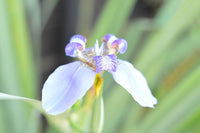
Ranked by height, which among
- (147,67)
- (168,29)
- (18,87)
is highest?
(168,29)

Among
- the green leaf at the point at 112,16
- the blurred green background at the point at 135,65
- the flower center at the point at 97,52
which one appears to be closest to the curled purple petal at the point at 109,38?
the flower center at the point at 97,52

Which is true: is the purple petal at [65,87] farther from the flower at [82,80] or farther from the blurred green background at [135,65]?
the blurred green background at [135,65]

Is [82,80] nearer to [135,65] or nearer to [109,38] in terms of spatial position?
[109,38]

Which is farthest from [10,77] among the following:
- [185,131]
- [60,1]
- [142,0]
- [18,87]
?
[142,0]

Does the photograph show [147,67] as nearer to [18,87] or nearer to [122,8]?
[122,8]

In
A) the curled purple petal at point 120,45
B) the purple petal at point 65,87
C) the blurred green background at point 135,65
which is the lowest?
the blurred green background at point 135,65

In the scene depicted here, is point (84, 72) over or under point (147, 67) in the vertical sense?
over
